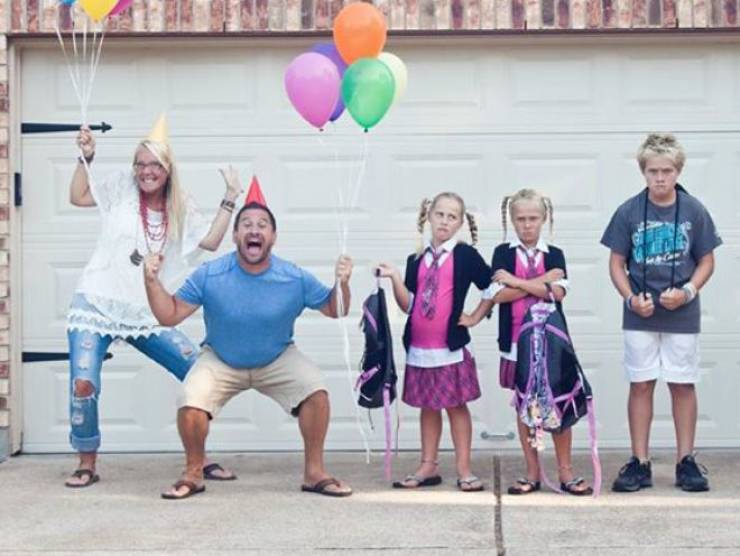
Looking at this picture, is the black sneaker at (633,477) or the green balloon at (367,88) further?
the black sneaker at (633,477)

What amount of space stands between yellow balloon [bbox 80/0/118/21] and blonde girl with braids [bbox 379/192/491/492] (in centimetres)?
170

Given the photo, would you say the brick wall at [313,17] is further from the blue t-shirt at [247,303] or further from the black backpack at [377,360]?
the black backpack at [377,360]

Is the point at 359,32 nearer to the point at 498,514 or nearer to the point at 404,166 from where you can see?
the point at 404,166

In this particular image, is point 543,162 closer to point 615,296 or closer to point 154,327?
point 615,296

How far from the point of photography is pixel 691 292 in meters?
6.42

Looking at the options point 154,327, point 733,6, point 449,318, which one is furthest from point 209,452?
point 733,6

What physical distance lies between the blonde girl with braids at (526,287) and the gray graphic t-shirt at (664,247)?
320 millimetres

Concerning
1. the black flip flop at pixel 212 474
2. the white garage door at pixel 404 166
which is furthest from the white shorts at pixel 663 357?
the black flip flop at pixel 212 474

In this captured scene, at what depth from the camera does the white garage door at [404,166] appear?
305 inches

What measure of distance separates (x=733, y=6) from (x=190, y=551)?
157 inches

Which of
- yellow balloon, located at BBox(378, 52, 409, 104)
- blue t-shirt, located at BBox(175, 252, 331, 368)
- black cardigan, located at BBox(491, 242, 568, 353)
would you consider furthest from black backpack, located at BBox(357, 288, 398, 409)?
yellow balloon, located at BBox(378, 52, 409, 104)

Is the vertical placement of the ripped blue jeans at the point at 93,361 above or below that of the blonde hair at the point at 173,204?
below

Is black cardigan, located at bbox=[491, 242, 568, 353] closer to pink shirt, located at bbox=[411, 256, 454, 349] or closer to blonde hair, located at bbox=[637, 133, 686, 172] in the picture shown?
pink shirt, located at bbox=[411, 256, 454, 349]

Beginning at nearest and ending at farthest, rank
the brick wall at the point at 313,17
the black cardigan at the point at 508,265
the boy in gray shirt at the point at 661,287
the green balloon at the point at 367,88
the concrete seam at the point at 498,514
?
the concrete seam at the point at 498,514 < the green balloon at the point at 367,88 < the boy in gray shirt at the point at 661,287 < the black cardigan at the point at 508,265 < the brick wall at the point at 313,17
